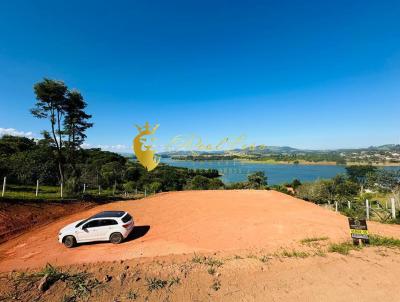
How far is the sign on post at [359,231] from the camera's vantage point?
1011 cm

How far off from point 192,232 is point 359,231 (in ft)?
27.2

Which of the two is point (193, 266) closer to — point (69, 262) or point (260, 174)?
point (69, 262)

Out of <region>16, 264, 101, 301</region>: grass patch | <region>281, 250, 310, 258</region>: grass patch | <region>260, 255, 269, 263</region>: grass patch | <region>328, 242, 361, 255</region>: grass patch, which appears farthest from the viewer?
<region>328, 242, 361, 255</region>: grass patch

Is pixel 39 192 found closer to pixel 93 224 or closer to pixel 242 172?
pixel 93 224

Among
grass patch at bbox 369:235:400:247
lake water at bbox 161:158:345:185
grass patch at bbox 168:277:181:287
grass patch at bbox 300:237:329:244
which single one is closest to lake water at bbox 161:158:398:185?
lake water at bbox 161:158:345:185

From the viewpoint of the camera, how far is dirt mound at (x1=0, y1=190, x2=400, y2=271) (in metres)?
10.0

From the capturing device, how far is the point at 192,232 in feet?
42.2

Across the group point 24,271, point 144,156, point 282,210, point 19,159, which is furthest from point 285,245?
point 19,159

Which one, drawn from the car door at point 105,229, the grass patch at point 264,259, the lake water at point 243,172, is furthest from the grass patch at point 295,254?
the lake water at point 243,172

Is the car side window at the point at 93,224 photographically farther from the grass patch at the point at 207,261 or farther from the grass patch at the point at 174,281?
the grass patch at the point at 174,281

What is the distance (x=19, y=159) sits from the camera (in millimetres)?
34188

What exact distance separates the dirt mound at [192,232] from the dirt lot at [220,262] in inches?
2.1

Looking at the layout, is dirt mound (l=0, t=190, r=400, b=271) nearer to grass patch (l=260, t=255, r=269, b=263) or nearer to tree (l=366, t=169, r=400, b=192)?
grass patch (l=260, t=255, r=269, b=263)

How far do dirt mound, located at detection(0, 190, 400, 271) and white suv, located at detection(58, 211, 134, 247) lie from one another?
0.36 metres
